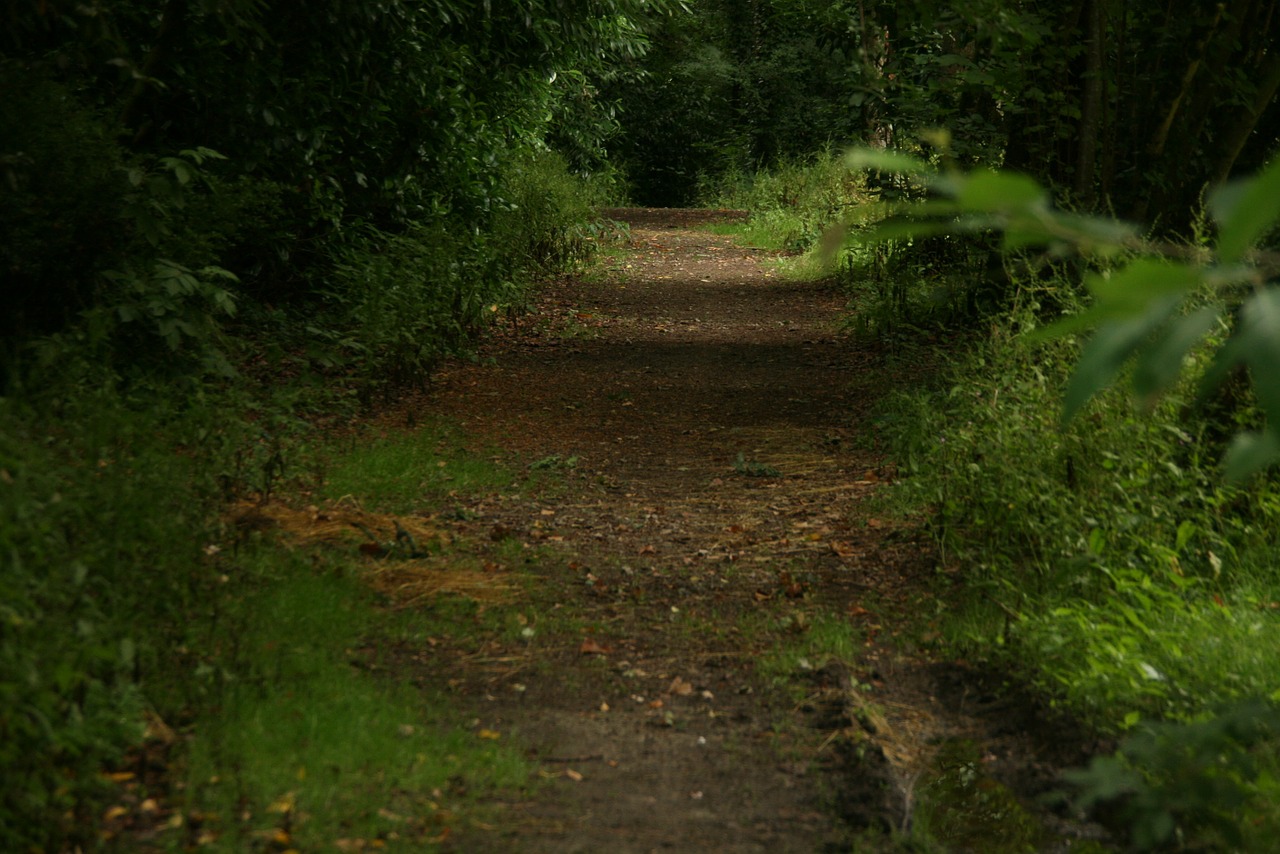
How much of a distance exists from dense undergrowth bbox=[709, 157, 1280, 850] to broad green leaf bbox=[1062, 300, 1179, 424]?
1085mm

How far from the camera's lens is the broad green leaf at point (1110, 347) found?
1.00 m

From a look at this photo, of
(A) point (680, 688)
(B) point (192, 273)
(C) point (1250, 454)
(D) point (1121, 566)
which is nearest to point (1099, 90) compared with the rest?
(D) point (1121, 566)

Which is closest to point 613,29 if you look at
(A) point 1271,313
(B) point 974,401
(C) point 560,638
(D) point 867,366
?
(D) point 867,366

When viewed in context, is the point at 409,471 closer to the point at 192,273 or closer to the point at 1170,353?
the point at 192,273

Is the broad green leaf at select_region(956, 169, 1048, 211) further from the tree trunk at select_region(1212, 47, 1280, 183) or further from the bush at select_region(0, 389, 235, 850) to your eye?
the tree trunk at select_region(1212, 47, 1280, 183)

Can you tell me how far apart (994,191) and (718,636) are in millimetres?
3528

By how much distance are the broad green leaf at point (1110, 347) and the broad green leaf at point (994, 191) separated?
5.5 inches

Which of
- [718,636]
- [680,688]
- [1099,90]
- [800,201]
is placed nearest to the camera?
[680,688]

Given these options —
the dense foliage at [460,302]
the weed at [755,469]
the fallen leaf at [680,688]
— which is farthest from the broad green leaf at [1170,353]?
the weed at [755,469]

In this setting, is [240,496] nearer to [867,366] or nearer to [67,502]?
[67,502]

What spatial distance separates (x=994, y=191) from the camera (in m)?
1.00

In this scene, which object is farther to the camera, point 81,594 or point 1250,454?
point 81,594

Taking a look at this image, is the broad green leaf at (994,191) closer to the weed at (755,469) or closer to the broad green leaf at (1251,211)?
the broad green leaf at (1251,211)

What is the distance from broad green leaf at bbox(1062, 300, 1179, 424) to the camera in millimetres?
1001
